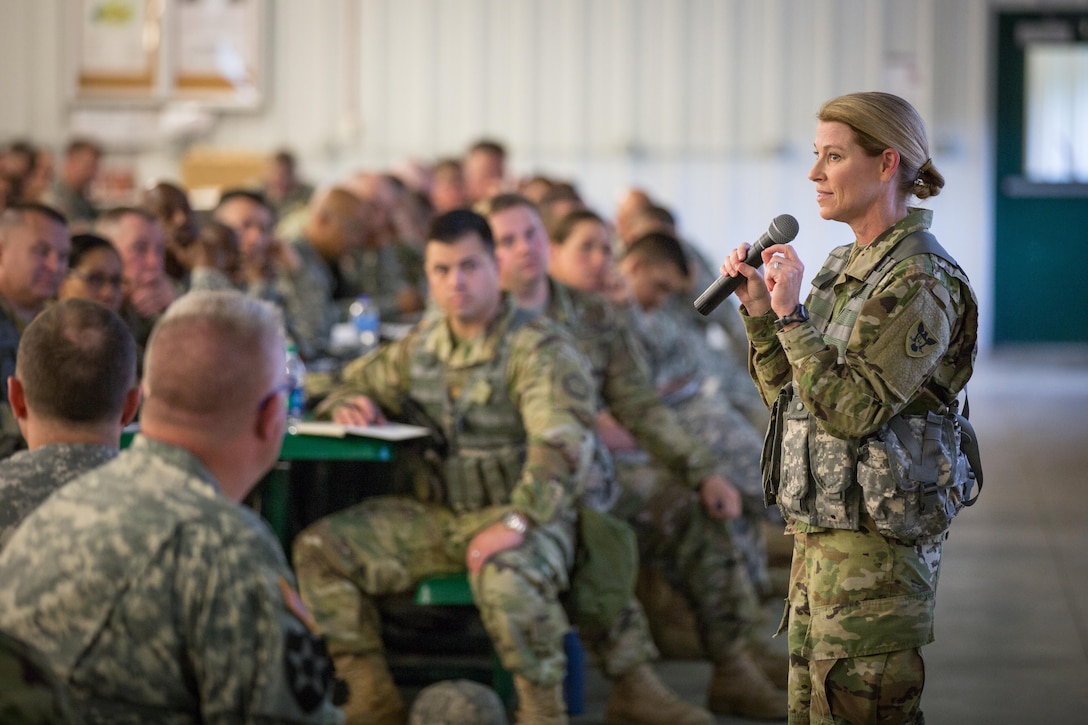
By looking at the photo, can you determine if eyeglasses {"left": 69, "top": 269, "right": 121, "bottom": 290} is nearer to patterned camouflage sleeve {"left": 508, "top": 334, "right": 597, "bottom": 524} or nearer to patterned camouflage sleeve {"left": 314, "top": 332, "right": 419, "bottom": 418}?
patterned camouflage sleeve {"left": 314, "top": 332, "right": 419, "bottom": 418}

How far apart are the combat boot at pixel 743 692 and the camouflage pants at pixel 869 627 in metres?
1.46

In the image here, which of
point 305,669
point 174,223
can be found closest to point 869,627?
point 305,669

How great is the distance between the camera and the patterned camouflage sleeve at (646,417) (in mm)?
4273

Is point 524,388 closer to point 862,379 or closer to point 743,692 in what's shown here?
point 743,692

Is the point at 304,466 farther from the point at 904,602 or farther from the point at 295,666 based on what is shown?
the point at 295,666

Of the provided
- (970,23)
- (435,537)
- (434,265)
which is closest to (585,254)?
(434,265)

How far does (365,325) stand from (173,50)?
24.7 feet

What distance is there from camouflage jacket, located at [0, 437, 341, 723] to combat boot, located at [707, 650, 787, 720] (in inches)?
97.7

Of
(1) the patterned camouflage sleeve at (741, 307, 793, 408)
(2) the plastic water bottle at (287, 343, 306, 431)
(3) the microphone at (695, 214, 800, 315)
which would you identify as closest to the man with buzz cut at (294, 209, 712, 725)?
(2) the plastic water bottle at (287, 343, 306, 431)

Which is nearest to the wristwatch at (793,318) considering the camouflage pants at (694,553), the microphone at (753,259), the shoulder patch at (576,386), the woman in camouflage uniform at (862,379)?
the woman in camouflage uniform at (862,379)

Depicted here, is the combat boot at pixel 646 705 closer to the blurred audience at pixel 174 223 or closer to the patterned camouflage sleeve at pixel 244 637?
the patterned camouflage sleeve at pixel 244 637

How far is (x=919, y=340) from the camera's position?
8.09 feet

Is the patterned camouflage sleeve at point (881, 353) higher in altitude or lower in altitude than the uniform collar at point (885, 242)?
lower

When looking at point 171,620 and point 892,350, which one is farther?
point 892,350
